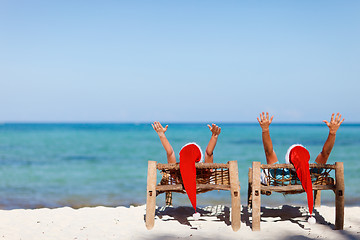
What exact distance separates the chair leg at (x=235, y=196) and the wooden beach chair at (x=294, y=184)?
0.56ft

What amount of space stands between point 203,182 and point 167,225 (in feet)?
2.29

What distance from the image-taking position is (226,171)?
498 cm

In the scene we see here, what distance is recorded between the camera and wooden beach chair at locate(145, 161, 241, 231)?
4.81 m

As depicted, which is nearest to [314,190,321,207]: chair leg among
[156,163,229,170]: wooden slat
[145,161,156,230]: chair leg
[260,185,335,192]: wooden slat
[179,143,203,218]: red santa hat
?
[260,185,335,192]: wooden slat

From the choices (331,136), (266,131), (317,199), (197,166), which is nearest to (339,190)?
(331,136)

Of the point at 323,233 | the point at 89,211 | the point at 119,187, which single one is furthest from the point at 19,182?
the point at 323,233

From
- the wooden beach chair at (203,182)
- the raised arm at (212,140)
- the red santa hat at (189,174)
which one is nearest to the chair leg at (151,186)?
the wooden beach chair at (203,182)

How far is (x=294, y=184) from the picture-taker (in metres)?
4.99

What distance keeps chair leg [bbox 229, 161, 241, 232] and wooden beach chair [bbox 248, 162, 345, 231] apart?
0.17 metres

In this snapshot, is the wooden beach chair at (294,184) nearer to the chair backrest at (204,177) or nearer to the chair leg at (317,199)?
the chair backrest at (204,177)

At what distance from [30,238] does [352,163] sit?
12.9 meters

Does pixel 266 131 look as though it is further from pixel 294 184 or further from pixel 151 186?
pixel 151 186

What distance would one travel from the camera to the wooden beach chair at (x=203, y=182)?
4809mm

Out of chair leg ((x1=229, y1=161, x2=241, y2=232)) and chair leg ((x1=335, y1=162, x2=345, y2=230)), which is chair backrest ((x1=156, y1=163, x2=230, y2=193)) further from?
chair leg ((x1=335, y1=162, x2=345, y2=230))
